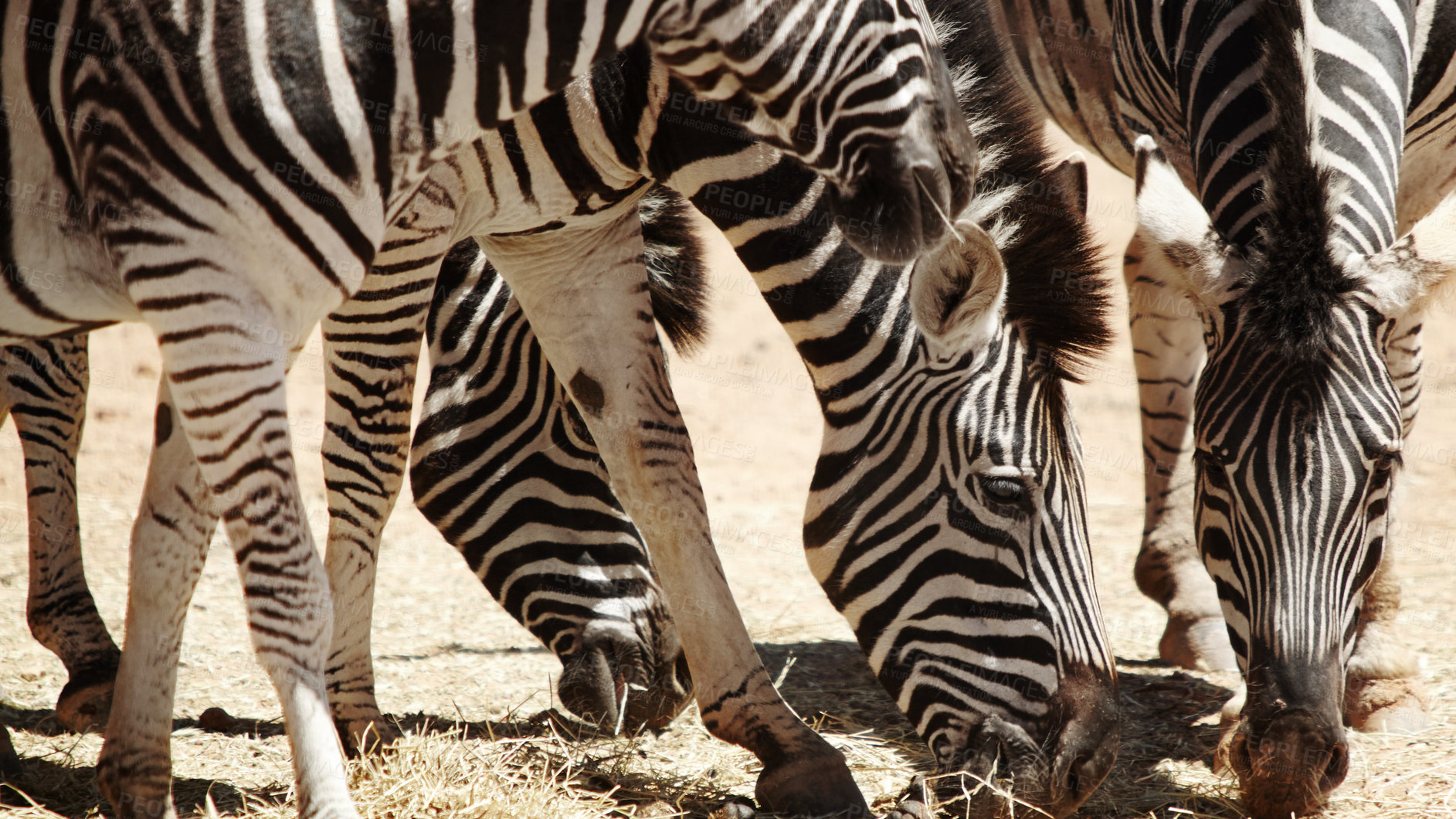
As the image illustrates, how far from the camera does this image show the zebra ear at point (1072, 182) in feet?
11.9

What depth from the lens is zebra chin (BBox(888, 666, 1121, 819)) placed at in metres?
3.18

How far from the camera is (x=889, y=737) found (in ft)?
14.4

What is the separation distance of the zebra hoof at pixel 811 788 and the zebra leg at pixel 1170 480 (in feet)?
7.83

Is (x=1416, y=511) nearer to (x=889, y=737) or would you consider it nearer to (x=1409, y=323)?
(x=1409, y=323)

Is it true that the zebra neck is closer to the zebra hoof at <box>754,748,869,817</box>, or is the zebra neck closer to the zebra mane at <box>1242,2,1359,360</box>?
the zebra mane at <box>1242,2,1359,360</box>

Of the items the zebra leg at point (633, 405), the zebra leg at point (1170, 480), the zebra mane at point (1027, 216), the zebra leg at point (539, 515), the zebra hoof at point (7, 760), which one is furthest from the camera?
the zebra leg at point (1170, 480)

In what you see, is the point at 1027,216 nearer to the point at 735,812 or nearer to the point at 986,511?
the point at 986,511

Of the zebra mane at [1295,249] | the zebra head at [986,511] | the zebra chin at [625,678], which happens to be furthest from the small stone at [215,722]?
Result: the zebra mane at [1295,249]

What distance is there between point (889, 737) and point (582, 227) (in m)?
2.29

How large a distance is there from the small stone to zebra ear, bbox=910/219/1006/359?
3137 millimetres

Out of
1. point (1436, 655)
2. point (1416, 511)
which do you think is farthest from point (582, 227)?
point (1416, 511)

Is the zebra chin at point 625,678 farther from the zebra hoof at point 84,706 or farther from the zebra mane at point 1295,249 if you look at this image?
the zebra mane at point 1295,249

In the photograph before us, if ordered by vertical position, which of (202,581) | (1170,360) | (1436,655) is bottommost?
(1436,655)

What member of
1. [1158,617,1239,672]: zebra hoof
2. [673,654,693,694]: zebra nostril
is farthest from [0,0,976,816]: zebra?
[1158,617,1239,672]: zebra hoof
